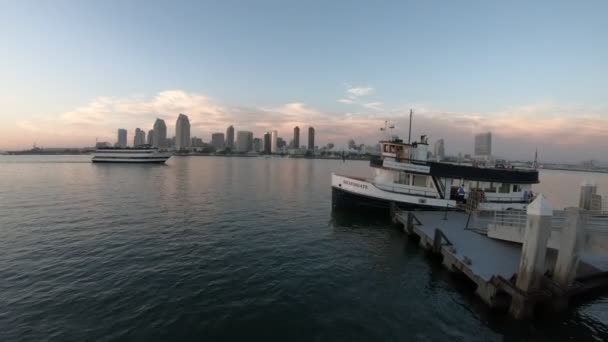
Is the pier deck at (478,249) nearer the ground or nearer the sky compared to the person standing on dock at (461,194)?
nearer the ground

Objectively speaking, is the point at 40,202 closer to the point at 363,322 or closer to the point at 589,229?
the point at 363,322

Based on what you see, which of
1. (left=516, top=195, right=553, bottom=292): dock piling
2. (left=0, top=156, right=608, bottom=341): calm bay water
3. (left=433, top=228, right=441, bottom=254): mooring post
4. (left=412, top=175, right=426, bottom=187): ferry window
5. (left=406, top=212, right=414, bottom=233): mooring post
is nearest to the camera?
(left=0, top=156, right=608, bottom=341): calm bay water

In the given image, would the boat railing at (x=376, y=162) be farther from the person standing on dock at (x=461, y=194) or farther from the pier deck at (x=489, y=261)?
the pier deck at (x=489, y=261)

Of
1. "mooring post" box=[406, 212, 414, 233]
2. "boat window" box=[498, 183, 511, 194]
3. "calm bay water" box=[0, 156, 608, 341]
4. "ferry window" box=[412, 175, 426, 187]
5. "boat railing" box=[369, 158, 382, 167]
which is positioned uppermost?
"boat railing" box=[369, 158, 382, 167]

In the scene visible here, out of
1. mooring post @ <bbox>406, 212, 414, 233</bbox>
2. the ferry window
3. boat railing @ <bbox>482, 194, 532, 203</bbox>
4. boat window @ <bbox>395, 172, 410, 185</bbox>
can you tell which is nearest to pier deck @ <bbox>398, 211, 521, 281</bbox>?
mooring post @ <bbox>406, 212, 414, 233</bbox>

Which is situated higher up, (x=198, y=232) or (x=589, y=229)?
(x=589, y=229)

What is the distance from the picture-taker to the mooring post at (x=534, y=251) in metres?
10.2

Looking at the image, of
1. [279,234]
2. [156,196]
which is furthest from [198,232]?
[156,196]

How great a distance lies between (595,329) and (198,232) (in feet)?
72.8

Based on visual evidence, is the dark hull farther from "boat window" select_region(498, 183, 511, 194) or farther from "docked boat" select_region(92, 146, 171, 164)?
"docked boat" select_region(92, 146, 171, 164)

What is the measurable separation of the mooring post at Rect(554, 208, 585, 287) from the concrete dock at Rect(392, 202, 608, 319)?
41mm

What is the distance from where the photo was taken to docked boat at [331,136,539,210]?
26.0 metres

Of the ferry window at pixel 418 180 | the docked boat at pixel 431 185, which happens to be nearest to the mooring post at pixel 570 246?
the docked boat at pixel 431 185

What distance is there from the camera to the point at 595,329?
34.4ft
